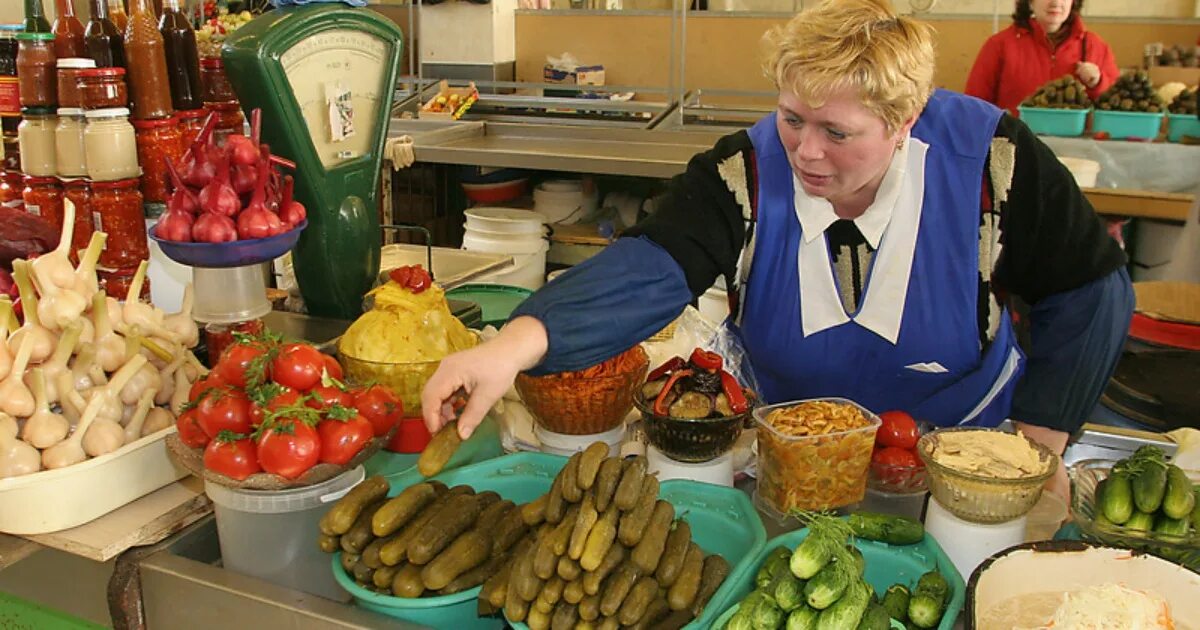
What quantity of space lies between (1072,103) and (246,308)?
4573 mm

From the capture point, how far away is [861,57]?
1572mm

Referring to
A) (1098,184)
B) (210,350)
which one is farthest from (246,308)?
(1098,184)

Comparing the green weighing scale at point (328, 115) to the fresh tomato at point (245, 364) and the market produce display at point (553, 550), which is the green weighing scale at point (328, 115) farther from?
the market produce display at point (553, 550)

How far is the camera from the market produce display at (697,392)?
1.55 metres

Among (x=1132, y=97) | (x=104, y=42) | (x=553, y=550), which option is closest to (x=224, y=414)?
(x=553, y=550)

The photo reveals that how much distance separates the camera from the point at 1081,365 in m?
1.93

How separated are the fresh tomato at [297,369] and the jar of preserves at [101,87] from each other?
2.30 ft

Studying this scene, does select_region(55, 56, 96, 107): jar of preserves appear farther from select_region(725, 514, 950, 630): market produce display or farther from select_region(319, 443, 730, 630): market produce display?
select_region(725, 514, 950, 630): market produce display

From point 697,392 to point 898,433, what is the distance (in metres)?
0.33

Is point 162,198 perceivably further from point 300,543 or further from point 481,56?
point 481,56

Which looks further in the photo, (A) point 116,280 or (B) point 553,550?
(A) point 116,280

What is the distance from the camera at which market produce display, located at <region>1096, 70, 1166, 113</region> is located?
4.92m

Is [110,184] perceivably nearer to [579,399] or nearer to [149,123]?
[149,123]

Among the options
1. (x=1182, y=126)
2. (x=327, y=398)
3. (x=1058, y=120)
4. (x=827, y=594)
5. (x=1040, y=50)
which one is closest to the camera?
(x=827, y=594)
